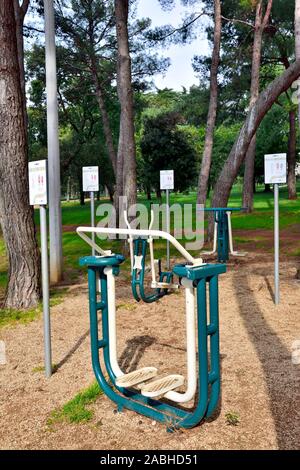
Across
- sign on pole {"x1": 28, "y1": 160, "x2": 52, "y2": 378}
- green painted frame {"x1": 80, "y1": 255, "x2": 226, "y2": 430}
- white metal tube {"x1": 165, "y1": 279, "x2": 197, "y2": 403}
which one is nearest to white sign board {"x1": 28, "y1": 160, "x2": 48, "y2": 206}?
sign on pole {"x1": 28, "y1": 160, "x2": 52, "y2": 378}

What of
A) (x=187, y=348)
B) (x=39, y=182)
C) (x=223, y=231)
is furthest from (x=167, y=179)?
(x=187, y=348)

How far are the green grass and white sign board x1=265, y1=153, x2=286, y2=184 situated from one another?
3153 mm

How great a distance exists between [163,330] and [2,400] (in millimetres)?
1902

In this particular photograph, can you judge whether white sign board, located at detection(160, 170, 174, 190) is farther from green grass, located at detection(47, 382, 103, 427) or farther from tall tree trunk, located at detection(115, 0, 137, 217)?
green grass, located at detection(47, 382, 103, 427)

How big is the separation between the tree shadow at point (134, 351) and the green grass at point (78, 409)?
0.44m

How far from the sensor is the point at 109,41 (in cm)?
2067

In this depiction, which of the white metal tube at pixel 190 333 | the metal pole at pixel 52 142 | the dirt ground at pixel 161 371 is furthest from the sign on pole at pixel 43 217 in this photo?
the metal pole at pixel 52 142

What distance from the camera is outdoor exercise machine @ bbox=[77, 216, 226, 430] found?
8.34 feet

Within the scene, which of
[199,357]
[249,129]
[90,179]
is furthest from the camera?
[249,129]

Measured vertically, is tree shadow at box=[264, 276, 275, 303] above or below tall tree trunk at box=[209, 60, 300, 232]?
below

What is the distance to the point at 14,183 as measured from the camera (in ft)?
18.2

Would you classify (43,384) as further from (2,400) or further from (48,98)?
(48,98)

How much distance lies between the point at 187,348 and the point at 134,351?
5.17ft

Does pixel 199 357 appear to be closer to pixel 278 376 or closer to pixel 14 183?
pixel 278 376
